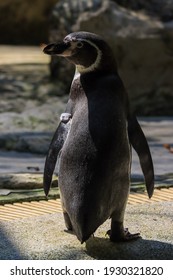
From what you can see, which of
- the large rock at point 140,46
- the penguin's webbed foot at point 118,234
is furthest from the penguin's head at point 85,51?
the large rock at point 140,46

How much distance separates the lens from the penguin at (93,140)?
3.81 m

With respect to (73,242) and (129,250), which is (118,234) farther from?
(73,242)

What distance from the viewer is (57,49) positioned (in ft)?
12.6

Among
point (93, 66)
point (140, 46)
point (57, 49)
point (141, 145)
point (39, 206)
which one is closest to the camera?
point (57, 49)

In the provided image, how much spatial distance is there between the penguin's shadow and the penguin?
6cm

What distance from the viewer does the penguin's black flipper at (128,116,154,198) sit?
4.02 meters

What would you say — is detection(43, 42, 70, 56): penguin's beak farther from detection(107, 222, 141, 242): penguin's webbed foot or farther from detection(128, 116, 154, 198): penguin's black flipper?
detection(107, 222, 141, 242): penguin's webbed foot

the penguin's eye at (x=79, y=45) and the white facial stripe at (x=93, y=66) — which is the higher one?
the penguin's eye at (x=79, y=45)

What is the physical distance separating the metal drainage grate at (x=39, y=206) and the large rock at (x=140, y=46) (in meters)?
3.61

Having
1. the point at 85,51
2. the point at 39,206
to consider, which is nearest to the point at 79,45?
the point at 85,51

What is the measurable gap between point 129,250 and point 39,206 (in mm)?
1024

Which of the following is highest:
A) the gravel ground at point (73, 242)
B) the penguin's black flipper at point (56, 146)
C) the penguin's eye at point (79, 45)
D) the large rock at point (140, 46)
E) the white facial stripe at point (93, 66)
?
the penguin's eye at point (79, 45)

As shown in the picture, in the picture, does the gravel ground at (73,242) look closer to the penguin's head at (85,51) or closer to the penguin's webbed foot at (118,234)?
the penguin's webbed foot at (118,234)
